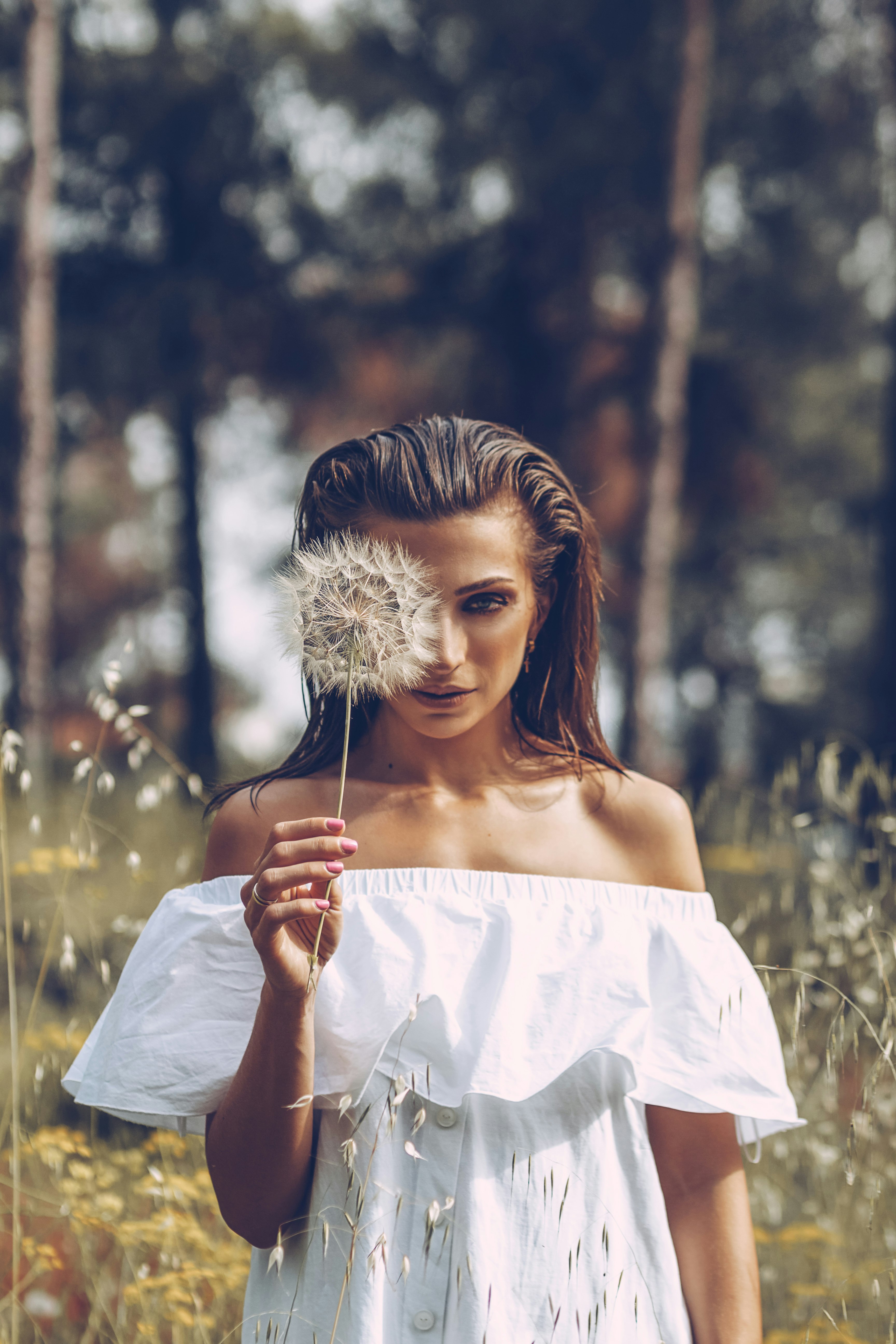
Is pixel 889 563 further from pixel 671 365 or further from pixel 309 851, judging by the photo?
pixel 309 851

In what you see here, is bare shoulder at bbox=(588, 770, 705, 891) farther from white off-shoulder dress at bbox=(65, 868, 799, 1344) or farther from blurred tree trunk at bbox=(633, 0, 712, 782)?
blurred tree trunk at bbox=(633, 0, 712, 782)

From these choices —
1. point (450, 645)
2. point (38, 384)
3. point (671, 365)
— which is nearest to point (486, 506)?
point (450, 645)

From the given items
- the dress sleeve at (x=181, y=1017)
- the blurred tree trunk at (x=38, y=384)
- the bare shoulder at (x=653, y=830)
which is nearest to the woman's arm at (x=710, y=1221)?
the bare shoulder at (x=653, y=830)

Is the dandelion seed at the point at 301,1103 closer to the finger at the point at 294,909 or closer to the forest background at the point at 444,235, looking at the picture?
the finger at the point at 294,909

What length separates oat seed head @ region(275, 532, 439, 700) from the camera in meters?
1.37

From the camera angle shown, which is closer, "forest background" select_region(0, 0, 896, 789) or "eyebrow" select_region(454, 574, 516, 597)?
"eyebrow" select_region(454, 574, 516, 597)

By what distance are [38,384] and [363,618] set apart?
6752mm

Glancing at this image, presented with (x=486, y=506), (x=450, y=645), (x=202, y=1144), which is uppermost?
(x=486, y=506)

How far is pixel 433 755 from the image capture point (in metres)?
1.73

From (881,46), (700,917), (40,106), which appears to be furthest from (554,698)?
(881,46)

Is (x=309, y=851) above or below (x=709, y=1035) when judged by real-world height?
above

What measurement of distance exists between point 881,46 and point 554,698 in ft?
27.6

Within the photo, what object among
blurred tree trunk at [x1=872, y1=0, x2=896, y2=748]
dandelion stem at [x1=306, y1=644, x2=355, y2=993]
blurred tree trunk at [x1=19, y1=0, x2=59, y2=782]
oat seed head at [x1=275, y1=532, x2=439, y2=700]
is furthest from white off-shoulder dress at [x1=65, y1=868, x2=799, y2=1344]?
blurred tree trunk at [x1=19, y1=0, x2=59, y2=782]

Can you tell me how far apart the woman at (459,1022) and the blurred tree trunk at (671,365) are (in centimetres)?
673
